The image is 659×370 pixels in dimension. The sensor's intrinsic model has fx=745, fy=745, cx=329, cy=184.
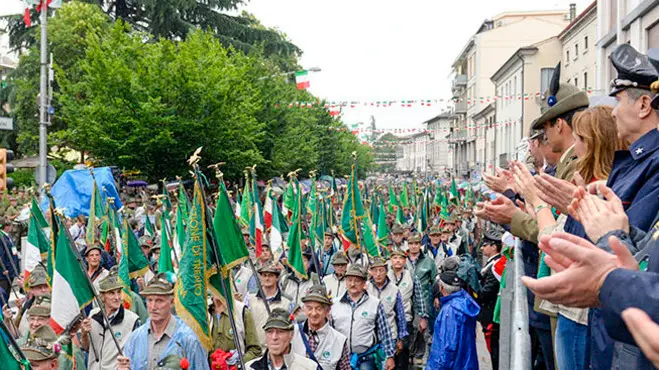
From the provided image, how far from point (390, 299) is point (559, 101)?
453 cm

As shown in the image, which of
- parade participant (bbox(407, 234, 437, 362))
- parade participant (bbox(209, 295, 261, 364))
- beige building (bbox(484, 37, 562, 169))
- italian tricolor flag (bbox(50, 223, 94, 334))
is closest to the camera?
italian tricolor flag (bbox(50, 223, 94, 334))

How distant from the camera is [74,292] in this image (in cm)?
674

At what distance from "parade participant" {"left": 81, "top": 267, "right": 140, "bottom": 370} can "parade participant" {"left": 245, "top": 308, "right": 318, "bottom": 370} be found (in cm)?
141

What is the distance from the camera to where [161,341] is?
625 cm

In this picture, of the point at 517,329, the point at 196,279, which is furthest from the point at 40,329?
the point at 517,329

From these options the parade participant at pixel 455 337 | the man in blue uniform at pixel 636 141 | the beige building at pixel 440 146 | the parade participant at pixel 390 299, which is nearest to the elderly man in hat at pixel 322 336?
the parade participant at pixel 455 337

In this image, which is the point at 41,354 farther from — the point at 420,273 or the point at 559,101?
the point at 420,273

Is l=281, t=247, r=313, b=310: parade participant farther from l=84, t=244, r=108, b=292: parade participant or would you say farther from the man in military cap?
the man in military cap

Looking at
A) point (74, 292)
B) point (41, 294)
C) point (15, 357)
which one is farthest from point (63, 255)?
point (15, 357)

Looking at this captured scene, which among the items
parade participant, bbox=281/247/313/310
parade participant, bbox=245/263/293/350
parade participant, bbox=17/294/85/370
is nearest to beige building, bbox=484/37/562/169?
parade participant, bbox=281/247/313/310

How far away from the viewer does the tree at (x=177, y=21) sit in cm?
3644

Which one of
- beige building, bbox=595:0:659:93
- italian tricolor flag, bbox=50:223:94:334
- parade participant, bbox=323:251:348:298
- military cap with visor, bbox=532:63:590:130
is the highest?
beige building, bbox=595:0:659:93

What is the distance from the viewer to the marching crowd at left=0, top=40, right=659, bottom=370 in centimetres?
214

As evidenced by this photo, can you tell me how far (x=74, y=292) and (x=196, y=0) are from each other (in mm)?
33209
